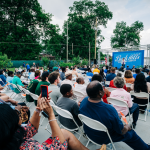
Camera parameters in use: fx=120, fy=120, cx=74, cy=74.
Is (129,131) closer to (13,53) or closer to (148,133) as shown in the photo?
(148,133)

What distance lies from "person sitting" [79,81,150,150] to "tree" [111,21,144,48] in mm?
39713

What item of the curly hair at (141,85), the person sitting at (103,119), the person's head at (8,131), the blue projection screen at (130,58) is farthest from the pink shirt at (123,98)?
the blue projection screen at (130,58)

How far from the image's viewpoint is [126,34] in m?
38.3

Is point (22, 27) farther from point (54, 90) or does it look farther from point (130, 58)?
point (54, 90)

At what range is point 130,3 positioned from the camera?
13.4 m

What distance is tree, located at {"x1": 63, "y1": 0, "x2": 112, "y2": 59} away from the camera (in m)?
29.9

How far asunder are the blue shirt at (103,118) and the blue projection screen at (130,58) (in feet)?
56.6

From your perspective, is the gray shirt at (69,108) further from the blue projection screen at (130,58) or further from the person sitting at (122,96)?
the blue projection screen at (130,58)

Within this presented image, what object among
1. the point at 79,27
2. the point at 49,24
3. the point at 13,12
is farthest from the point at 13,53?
the point at 79,27

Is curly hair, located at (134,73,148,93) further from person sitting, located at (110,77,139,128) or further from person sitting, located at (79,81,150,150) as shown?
person sitting, located at (79,81,150,150)

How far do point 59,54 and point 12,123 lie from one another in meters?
31.9

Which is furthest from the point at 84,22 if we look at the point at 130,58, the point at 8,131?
the point at 8,131

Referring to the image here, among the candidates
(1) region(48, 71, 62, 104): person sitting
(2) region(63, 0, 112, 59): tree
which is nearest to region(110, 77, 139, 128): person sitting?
(1) region(48, 71, 62, 104): person sitting

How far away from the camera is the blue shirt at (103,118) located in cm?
163
